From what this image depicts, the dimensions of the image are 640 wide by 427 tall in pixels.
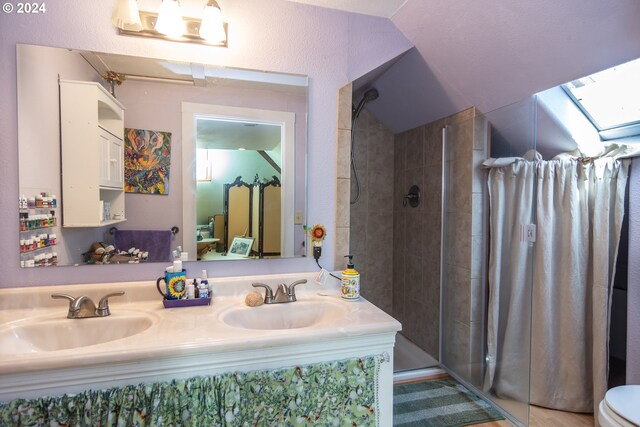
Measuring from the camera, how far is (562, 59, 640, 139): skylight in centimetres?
178

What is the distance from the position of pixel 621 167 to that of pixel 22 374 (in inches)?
102

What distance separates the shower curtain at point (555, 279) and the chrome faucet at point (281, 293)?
1.30m

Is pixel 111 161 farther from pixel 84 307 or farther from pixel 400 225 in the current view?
pixel 400 225

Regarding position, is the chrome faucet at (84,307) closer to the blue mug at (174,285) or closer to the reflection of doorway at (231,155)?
the blue mug at (174,285)

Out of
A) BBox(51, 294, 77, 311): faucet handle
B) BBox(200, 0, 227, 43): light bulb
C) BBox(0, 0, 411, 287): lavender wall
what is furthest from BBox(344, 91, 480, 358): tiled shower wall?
BBox(51, 294, 77, 311): faucet handle

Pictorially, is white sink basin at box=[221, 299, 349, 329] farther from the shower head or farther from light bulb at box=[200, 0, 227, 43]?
the shower head

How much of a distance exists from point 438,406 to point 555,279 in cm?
101

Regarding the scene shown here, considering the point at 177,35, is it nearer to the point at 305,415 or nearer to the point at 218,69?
the point at 218,69

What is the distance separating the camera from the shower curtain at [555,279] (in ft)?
5.85

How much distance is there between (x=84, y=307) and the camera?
131cm

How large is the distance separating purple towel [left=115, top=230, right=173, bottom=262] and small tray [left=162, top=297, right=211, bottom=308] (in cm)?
24

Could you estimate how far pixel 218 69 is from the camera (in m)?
1.60

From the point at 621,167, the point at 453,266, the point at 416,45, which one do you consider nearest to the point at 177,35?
the point at 416,45

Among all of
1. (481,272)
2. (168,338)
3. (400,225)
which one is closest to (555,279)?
(481,272)
